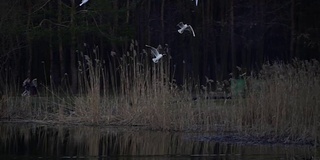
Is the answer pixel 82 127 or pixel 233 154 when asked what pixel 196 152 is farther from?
pixel 82 127

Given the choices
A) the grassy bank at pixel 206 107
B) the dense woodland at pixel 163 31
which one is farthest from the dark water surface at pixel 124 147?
the dense woodland at pixel 163 31

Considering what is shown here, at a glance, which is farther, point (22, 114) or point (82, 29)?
point (82, 29)

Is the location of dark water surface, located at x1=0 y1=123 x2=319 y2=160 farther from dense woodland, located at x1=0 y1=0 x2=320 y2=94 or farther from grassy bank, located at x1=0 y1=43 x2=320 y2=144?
dense woodland, located at x1=0 y1=0 x2=320 y2=94

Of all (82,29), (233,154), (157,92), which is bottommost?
(233,154)

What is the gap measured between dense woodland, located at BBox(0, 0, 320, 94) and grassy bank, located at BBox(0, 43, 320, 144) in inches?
423

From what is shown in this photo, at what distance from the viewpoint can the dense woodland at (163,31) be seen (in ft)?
107

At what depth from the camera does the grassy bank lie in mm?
15688

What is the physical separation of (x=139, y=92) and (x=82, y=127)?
1.85 metres

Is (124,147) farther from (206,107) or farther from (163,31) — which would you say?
(163,31)

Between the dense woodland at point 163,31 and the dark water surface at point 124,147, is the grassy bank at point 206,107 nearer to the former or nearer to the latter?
the dark water surface at point 124,147

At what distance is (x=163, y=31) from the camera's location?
3931 centimetres

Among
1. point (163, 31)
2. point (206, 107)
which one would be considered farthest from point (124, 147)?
point (163, 31)

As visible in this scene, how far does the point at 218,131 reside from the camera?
55.7 ft

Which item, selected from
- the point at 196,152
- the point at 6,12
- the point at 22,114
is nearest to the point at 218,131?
the point at 196,152
